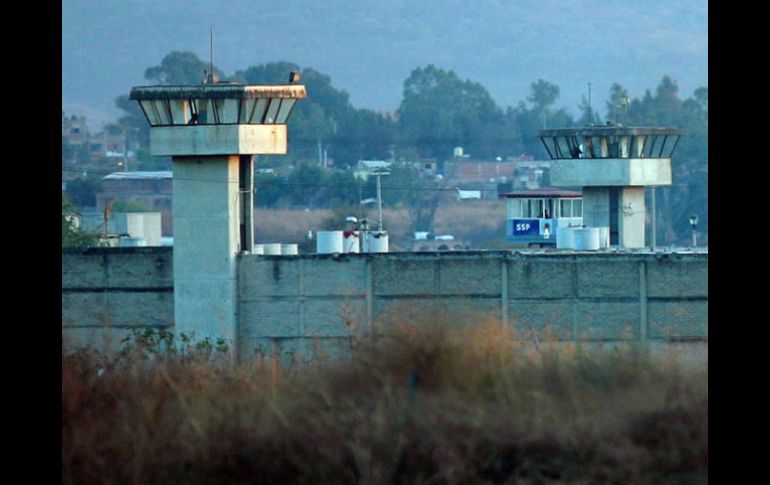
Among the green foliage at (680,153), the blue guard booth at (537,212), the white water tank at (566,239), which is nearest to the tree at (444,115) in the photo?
the green foliage at (680,153)

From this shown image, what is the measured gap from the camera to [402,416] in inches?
334

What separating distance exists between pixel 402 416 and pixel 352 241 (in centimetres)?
3212

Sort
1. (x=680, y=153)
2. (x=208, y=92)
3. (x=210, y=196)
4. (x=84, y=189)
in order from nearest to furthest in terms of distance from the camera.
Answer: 1. (x=210, y=196)
2. (x=208, y=92)
3. (x=84, y=189)
4. (x=680, y=153)

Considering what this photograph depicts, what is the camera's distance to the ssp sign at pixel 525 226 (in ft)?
195

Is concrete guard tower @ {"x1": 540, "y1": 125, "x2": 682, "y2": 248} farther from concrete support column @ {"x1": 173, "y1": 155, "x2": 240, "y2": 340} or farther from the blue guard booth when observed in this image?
concrete support column @ {"x1": 173, "y1": 155, "x2": 240, "y2": 340}

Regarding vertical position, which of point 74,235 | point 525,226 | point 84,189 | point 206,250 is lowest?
point 206,250

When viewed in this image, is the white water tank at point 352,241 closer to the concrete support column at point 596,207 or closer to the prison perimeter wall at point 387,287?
the prison perimeter wall at point 387,287

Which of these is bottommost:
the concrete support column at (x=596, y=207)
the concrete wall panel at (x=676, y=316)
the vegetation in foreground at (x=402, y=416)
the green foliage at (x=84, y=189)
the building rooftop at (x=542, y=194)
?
the concrete wall panel at (x=676, y=316)

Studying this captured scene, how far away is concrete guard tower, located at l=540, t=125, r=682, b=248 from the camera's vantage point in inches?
1900

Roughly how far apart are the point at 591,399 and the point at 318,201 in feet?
189

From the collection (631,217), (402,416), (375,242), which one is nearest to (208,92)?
(375,242)

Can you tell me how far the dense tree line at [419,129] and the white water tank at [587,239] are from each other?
13124 millimetres

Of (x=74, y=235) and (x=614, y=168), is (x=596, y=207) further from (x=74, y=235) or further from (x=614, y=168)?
(x=74, y=235)
